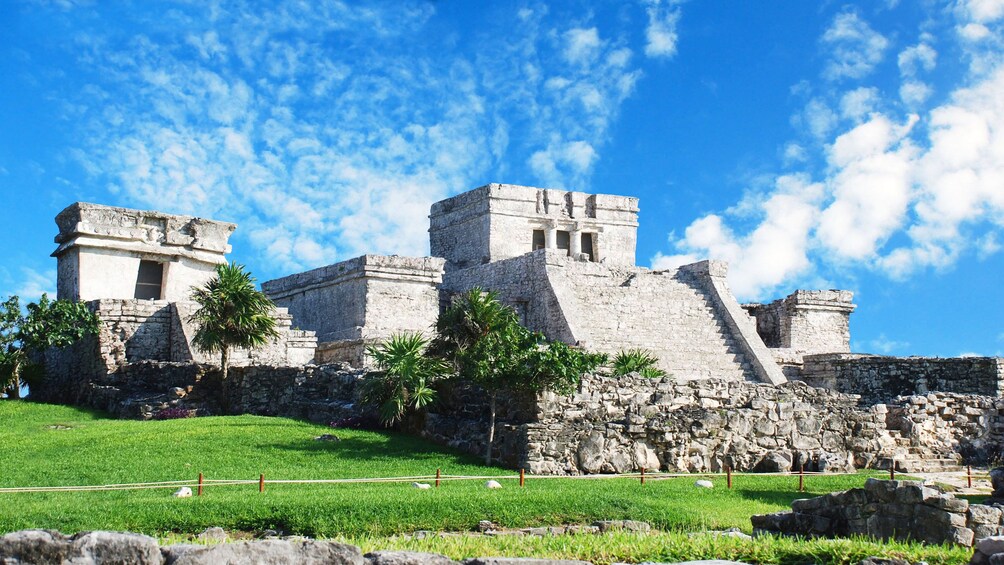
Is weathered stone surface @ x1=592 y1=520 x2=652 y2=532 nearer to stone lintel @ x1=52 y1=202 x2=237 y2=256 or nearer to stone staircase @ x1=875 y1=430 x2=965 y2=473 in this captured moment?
stone staircase @ x1=875 y1=430 x2=965 y2=473

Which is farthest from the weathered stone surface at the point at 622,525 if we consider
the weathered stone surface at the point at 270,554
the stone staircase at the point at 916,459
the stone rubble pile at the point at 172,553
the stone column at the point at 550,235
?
the stone column at the point at 550,235

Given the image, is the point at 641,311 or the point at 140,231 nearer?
the point at 140,231

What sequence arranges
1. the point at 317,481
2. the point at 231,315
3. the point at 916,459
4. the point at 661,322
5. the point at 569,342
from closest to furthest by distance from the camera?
the point at 317,481
the point at 916,459
the point at 231,315
the point at 569,342
the point at 661,322

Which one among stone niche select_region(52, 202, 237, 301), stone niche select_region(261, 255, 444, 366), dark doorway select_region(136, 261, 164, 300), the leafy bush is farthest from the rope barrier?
dark doorway select_region(136, 261, 164, 300)

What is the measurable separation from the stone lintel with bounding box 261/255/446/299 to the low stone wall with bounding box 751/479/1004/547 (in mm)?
16567

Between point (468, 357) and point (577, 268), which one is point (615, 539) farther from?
point (577, 268)

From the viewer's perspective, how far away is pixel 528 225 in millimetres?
31562

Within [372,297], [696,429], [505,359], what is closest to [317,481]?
[505,359]

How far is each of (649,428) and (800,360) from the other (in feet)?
40.9

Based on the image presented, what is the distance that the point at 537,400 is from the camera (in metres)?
15.5

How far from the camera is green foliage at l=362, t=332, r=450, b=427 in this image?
16453 mm

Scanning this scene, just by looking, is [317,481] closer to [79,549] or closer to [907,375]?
[79,549]

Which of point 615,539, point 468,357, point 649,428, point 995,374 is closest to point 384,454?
point 468,357

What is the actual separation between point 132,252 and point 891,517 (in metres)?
19.3
